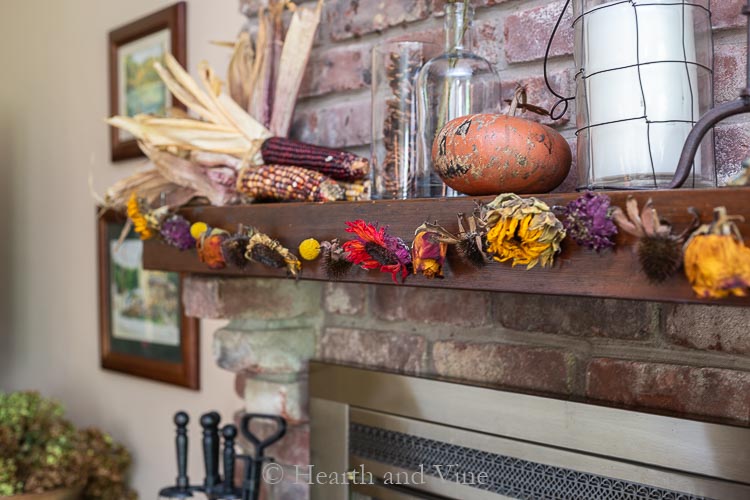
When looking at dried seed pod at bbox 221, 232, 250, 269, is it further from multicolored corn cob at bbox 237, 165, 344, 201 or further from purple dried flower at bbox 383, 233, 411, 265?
purple dried flower at bbox 383, 233, 411, 265

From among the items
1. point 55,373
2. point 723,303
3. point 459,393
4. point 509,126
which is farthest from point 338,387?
point 55,373

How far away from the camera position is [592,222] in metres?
0.60

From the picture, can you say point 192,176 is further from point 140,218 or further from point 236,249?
point 236,249

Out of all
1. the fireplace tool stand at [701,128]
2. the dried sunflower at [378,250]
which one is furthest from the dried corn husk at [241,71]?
the fireplace tool stand at [701,128]

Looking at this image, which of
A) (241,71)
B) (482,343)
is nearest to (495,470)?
(482,343)

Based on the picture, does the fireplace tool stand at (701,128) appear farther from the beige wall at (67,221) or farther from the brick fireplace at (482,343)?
the beige wall at (67,221)

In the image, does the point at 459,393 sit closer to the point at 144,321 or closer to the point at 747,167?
the point at 747,167

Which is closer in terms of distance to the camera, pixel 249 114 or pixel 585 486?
pixel 585 486

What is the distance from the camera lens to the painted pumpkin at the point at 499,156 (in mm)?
712

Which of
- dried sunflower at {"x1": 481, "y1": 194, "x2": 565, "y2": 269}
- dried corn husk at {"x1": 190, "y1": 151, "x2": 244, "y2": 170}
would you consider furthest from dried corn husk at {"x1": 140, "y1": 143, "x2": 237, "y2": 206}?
dried sunflower at {"x1": 481, "y1": 194, "x2": 565, "y2": 269}

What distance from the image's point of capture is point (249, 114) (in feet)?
3.79

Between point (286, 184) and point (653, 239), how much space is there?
1.76ft

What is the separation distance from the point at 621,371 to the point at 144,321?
1260mm

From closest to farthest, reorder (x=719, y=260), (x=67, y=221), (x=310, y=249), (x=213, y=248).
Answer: (x=719, y=260), (x=310, y=249), (x=213, y=248), (x=67, y=221)
